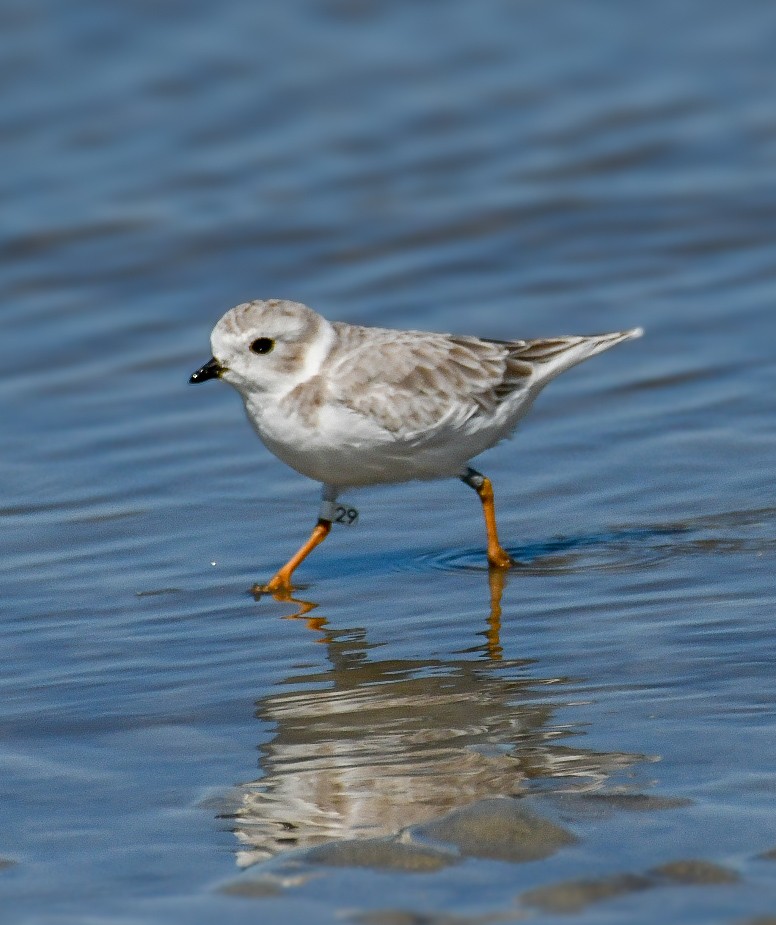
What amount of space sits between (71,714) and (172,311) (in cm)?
614

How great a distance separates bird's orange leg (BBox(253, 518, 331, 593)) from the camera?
674 cm

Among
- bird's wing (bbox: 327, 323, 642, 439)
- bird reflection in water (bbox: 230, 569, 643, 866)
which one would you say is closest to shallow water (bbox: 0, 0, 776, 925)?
bird reflection in water (bbox: 230, 569, 643, 866)

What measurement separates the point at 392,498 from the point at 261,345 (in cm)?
136

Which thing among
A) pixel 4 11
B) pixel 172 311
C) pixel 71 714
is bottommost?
pixel 71 714

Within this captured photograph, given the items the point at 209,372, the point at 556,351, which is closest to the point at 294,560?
the point at 209,372

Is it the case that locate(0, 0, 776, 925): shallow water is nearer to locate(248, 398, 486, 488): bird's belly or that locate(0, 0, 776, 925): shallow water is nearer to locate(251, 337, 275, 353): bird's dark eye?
locate(248, 398, 486, 488): bird's belly

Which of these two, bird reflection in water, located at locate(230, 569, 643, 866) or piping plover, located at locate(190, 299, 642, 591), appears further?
piping plover, located at locate(190, 299, 642, 591)

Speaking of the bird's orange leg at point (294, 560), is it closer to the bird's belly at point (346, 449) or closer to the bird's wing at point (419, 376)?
the bird's belly at point (346, 449)

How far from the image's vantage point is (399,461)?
698cm

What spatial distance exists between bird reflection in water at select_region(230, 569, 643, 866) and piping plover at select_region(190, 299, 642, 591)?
1053mm

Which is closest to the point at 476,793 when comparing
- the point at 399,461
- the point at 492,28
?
the point at 399,461

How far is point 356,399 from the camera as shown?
6766mm

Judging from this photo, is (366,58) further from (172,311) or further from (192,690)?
(192,690)

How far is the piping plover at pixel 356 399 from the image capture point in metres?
6.74
